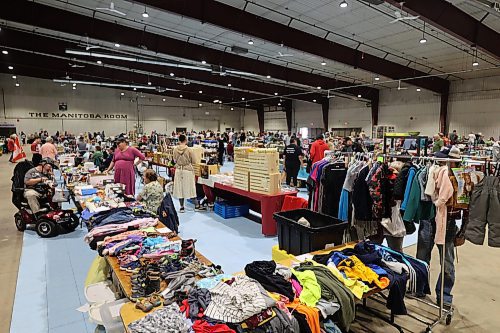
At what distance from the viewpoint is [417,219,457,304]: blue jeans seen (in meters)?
2.96

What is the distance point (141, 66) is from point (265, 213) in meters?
13.0

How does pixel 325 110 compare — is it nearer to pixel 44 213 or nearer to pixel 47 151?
pixel 47 151

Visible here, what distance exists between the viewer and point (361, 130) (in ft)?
67.1

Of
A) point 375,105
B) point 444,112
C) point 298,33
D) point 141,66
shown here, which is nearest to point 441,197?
point 298,33

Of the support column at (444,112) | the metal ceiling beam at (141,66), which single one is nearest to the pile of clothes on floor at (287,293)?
the metal ceiling beam at (141,66)

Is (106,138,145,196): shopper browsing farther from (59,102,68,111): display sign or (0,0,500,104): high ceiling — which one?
(59,102,68,111): display sign

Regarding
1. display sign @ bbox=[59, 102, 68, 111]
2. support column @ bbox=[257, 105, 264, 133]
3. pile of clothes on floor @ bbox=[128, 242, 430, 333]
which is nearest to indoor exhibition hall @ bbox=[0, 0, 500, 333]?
pile of clothes on floor @ bbox=[128, 242, 430, 333]

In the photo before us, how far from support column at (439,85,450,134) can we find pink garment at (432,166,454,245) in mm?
15364

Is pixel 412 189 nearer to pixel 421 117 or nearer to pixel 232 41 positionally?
pixel 232 41

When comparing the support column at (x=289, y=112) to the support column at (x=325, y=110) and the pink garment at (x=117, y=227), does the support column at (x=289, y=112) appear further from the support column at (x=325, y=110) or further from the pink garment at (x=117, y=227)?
the pink garment at (x=117, y=227)

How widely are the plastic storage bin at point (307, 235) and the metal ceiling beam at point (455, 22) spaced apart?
507 cm

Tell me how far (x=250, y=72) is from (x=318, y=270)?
1221 centimetres

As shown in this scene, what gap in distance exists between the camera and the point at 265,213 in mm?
5160

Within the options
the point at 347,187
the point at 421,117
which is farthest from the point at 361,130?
A: the point at 347,187
